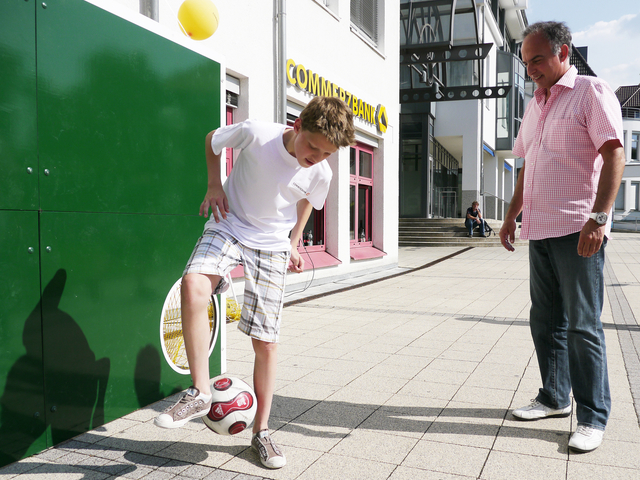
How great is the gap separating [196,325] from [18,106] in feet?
4.18

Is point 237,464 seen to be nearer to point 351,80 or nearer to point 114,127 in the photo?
point 114,127

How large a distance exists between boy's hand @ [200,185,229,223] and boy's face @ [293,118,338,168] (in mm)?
411

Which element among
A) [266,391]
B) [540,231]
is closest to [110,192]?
[266,391]

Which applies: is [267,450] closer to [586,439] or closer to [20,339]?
[20,339]

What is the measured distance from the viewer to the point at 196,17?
4461 mm

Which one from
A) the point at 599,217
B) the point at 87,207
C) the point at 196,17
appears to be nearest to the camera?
the point at 599,217

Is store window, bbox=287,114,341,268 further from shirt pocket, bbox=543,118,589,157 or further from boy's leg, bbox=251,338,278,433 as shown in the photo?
boy's leg, bbox=251,338,278,433

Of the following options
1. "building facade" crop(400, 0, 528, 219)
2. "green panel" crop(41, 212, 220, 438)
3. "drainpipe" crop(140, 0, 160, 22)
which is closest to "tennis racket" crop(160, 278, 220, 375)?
"green panel" crop(41, 212, 220, 438)

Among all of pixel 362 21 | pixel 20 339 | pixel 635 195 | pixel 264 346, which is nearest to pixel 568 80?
pixel 264 346

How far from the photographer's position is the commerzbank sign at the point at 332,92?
30.4 ft

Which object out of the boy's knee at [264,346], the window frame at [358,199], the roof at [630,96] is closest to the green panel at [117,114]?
the boy's knee at [264,346]

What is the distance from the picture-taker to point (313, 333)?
19.8 feet

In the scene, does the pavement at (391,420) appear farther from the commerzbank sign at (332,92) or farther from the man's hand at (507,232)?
the commerzbank sign at (332,92)

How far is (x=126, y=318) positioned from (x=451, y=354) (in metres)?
2.95
